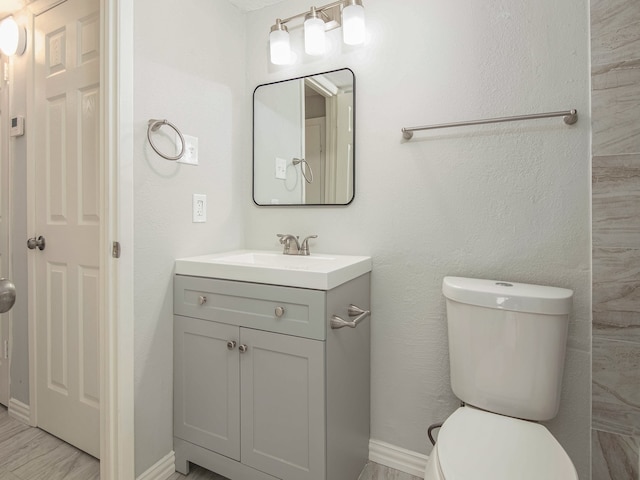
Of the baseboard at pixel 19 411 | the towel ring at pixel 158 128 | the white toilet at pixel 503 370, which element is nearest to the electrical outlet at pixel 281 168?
the towel ring at pixel 158 128

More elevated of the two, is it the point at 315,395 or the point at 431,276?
the point at 431,276

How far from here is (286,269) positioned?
4.08ft

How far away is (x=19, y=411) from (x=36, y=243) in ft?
2.98

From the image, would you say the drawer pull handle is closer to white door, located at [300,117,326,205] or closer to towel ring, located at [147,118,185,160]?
white door, located at [300,117,326,205]

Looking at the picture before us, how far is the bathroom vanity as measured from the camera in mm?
1210

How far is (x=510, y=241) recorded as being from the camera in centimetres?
136

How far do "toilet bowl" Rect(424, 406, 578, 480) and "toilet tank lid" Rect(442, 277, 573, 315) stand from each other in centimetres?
35

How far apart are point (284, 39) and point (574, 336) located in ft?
5.64

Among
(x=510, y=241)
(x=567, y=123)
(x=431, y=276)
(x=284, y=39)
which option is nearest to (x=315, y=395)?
(x=431, y=276)

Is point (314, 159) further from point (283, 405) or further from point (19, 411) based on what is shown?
point (19, 411)

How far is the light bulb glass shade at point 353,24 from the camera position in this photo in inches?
59.1

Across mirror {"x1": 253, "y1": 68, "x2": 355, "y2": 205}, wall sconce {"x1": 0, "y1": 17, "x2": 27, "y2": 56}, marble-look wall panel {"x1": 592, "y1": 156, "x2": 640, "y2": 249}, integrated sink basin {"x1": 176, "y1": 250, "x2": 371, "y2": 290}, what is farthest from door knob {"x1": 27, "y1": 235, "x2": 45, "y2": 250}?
marble-look wall panel {"x1": 592, "y1": 156, "x2": 640, "y2": 249}

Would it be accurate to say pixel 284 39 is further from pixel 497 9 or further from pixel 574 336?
pixel 574 336

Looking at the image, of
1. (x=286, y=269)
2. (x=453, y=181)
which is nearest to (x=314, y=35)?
(x=453, y=181)
